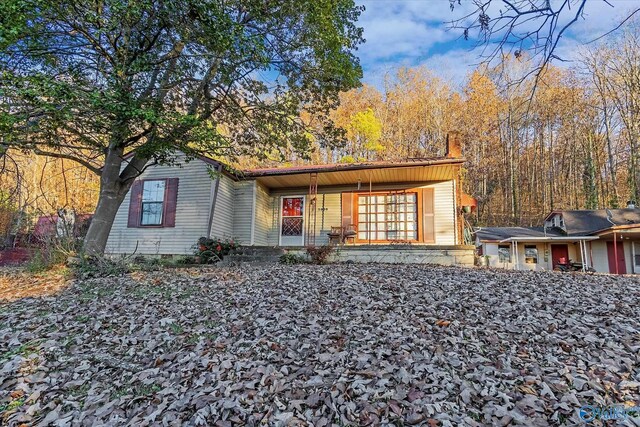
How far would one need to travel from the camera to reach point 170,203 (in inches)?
405

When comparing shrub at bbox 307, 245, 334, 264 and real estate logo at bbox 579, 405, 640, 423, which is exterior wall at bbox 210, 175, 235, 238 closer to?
shrub at bbox 307, 245, 334, 264

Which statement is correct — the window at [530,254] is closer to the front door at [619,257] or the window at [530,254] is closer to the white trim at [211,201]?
the front door at [619,257]

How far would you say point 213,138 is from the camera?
6.68 m

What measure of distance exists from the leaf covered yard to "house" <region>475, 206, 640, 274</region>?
12.3 meters

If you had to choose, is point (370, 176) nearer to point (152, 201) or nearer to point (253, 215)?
point (253, 215)

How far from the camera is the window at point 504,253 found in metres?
18.5

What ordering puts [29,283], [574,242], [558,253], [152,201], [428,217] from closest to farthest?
[29,283] < [428,217] < [152,201] < [574,242] < [558,253]

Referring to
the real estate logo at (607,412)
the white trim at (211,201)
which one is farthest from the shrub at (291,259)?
the real estate logo at (607,412)

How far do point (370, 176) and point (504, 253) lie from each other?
12.7 m

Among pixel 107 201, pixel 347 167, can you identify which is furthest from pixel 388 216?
pixel 107 201

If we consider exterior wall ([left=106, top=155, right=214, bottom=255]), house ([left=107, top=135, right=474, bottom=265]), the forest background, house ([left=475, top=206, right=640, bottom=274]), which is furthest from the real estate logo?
the forest background

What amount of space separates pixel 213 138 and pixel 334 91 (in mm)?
3750

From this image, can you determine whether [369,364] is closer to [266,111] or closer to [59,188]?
[266,111]

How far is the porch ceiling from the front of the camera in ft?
31.0
